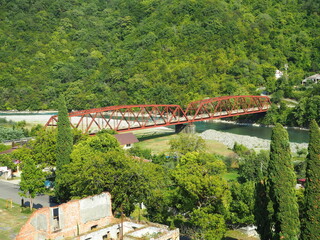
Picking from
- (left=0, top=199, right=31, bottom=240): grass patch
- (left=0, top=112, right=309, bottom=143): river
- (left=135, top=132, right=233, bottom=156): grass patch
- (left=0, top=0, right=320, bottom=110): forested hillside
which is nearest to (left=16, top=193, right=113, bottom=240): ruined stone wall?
(left=0, top=199, right=31, bottom=240): grass patch

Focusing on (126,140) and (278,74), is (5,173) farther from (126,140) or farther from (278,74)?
(278,74)

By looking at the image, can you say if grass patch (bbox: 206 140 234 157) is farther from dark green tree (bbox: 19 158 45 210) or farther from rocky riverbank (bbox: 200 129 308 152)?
dark green tree (bbox: 19 158 45 210)

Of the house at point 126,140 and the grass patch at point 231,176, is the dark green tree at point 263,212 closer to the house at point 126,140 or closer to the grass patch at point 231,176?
the grass patch at point 231,176

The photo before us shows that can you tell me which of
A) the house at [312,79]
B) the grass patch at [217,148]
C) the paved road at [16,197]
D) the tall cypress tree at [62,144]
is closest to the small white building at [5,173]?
the paved road at [16,197]

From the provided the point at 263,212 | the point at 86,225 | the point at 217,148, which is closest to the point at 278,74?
the point at 217,148

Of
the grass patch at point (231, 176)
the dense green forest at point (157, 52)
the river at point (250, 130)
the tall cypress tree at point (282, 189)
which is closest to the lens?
the tall cypress tree at point (282, 189)

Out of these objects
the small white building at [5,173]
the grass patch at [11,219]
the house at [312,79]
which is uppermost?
the house at [312,79]
